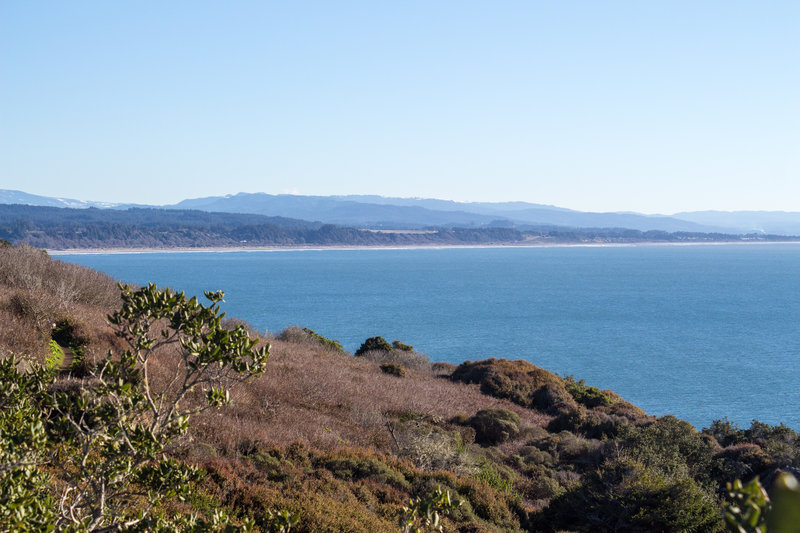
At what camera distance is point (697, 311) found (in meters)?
72.1

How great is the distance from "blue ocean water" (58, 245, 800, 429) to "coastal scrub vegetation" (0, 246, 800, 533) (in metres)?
18.1

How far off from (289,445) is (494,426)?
711 cm

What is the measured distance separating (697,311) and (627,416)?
6015 cm

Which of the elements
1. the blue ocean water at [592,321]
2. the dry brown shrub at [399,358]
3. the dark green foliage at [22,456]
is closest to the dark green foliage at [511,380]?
the dry brown shrub at [399,358]

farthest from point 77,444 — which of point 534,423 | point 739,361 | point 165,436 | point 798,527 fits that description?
point 739,361

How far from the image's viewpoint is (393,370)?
2259cm

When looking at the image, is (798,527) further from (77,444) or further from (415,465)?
(415,465)

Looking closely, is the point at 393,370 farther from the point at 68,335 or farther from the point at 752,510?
the point at 752,510

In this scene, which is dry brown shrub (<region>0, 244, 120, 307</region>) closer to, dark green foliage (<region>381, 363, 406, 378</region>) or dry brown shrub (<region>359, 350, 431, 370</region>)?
dark green foliage (<region>381, 363, 406, 378</region>)

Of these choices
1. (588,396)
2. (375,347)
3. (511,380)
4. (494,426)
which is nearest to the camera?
(494,426)

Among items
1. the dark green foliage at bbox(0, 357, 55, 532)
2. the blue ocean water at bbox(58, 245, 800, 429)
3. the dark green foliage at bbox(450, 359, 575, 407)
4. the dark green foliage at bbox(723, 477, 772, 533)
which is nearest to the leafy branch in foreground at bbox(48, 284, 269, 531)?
the dark green foliage at bbox(0, 357, 55, 532)

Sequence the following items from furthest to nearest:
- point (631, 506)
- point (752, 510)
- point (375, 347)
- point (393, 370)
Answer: point (375, 347) → point (393, 370) → point (631, 506) → point (752, 510)

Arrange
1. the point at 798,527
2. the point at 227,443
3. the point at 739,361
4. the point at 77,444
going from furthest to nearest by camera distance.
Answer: the point at 739,361
the point at 227,443
the point at 77,444
the point at 798,527

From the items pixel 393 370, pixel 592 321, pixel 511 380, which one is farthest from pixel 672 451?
pixel 592 321
